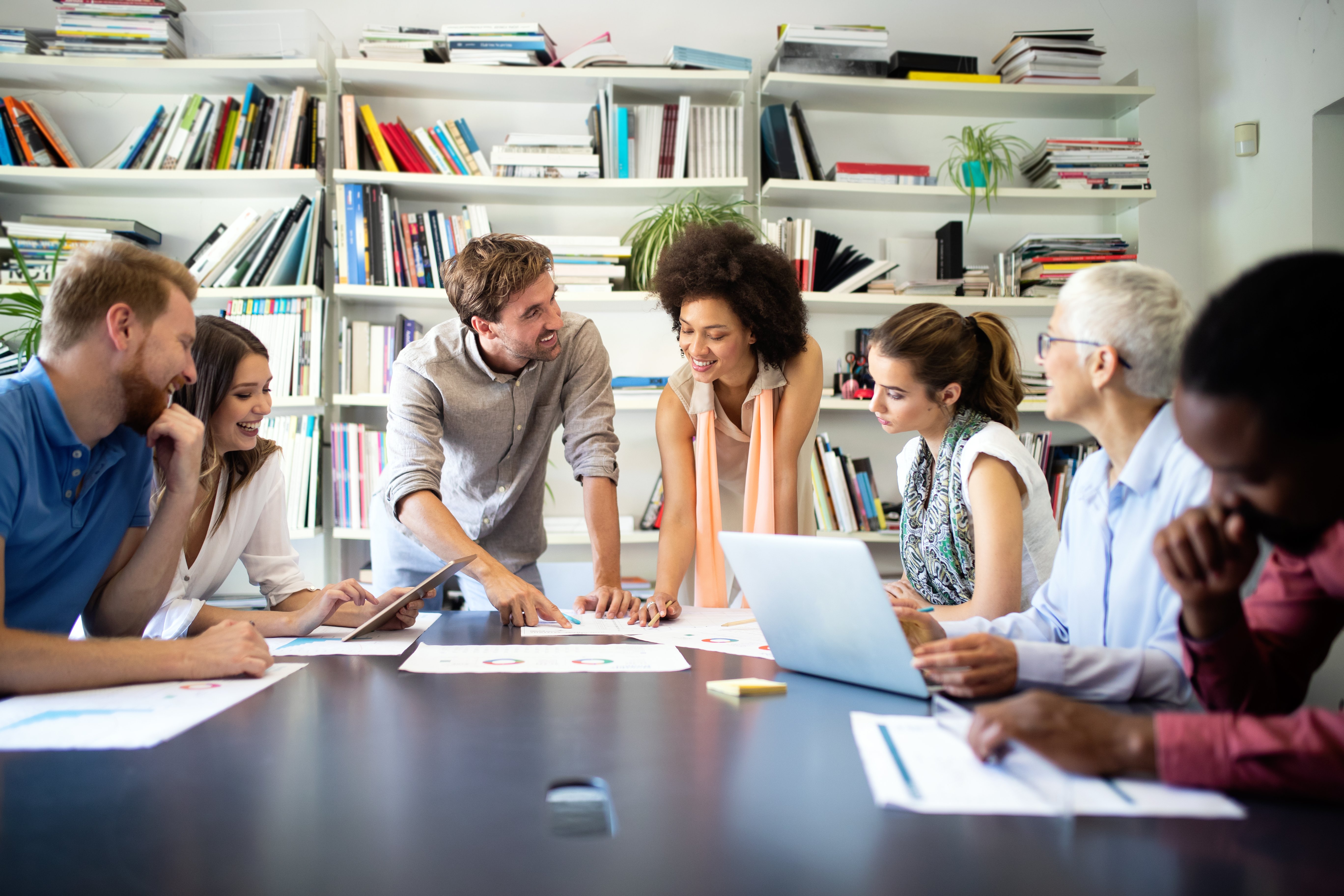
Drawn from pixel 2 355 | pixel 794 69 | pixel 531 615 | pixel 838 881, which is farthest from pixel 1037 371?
pixel 2 355

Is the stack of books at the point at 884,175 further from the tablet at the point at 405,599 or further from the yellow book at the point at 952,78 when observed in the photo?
the tablet at the point at 405,599

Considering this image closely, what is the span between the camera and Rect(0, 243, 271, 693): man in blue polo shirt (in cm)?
110

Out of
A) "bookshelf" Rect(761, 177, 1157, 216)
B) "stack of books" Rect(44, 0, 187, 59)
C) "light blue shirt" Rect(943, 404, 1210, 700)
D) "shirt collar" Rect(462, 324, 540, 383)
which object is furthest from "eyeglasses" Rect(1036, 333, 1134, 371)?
"stack of books" Rect(44, 0, 187, 59)

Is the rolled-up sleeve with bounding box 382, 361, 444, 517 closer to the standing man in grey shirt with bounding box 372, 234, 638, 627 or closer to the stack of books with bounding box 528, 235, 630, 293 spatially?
the standing man in grey shirt with bounding box 372, 234, 638, 627

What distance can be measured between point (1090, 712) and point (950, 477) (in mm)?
1070

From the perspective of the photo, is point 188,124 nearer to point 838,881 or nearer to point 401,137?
point 401,137

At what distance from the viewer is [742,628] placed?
5.27 feet

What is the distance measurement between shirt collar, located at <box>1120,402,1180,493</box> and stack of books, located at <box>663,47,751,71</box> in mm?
2421

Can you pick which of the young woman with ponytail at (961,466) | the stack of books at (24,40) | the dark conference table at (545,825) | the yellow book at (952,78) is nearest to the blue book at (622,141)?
the yellow book at (952,78)

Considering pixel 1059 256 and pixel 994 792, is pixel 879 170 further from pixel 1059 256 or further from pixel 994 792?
pixel 994 792

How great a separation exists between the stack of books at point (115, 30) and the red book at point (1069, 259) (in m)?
3.16

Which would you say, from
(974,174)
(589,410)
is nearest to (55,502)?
(589,410)

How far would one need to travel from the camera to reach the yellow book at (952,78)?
317 centimetres

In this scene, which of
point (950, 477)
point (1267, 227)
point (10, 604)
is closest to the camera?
point (10, 604)
